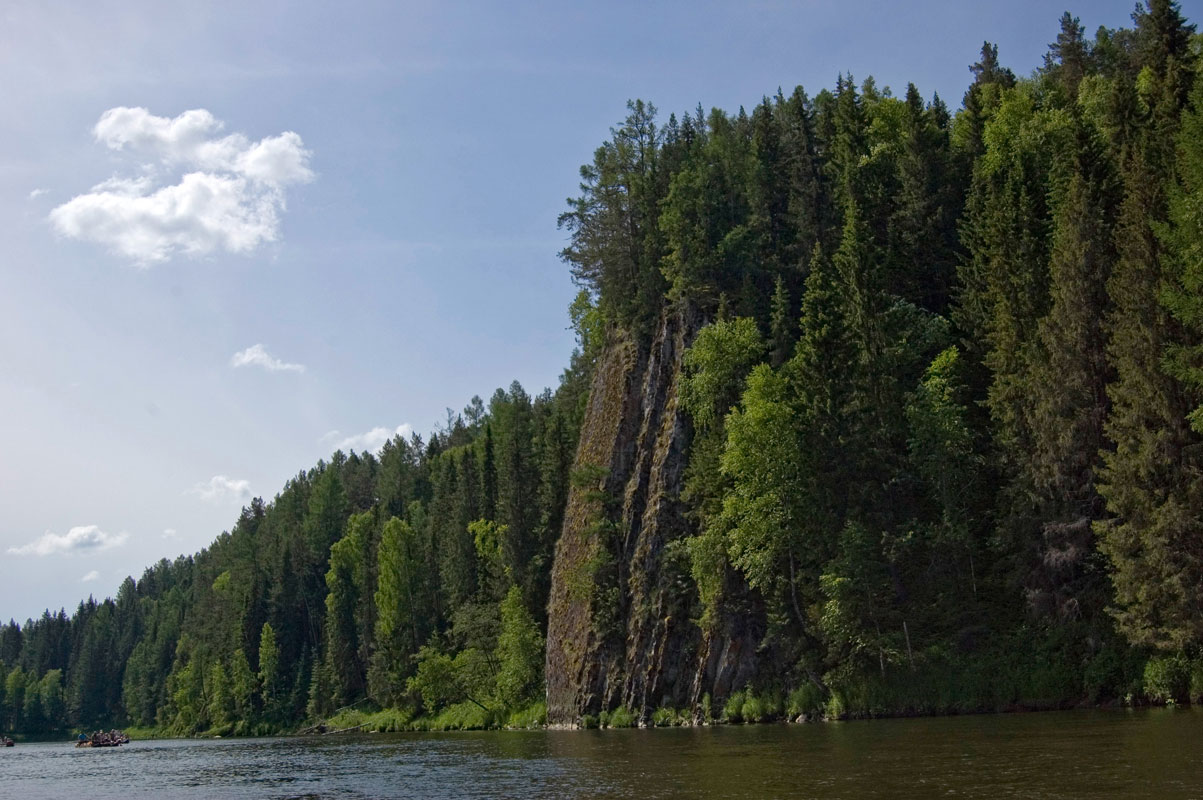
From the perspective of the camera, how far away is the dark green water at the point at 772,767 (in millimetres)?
23703

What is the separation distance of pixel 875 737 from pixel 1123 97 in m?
33.8

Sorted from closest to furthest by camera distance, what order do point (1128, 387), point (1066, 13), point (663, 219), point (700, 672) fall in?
point (1128, 387) < point (700, 672) < point (663, 219) < point (1066, 13)

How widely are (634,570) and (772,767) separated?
132 feet

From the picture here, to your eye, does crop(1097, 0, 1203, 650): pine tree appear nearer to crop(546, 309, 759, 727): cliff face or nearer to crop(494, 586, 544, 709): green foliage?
crop(546, 309, 759, 727): cliff face

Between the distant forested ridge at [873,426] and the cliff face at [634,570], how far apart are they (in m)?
0.27

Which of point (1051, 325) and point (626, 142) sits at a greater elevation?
point (626, 142)

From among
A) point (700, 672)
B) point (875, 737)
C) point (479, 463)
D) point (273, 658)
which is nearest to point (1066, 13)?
point (479, 463)

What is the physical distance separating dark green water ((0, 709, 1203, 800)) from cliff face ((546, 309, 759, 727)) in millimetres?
7033

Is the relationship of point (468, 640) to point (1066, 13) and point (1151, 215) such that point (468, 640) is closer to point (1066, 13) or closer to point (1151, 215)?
point (1151, 215)

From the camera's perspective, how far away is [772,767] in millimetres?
30344

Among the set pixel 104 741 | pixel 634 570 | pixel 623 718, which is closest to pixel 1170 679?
pixel 623 718

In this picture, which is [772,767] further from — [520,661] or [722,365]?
[520,661]

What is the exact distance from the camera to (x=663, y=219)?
2970 inches

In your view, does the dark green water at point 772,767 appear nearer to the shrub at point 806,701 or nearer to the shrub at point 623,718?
the shrub at point 806,701
